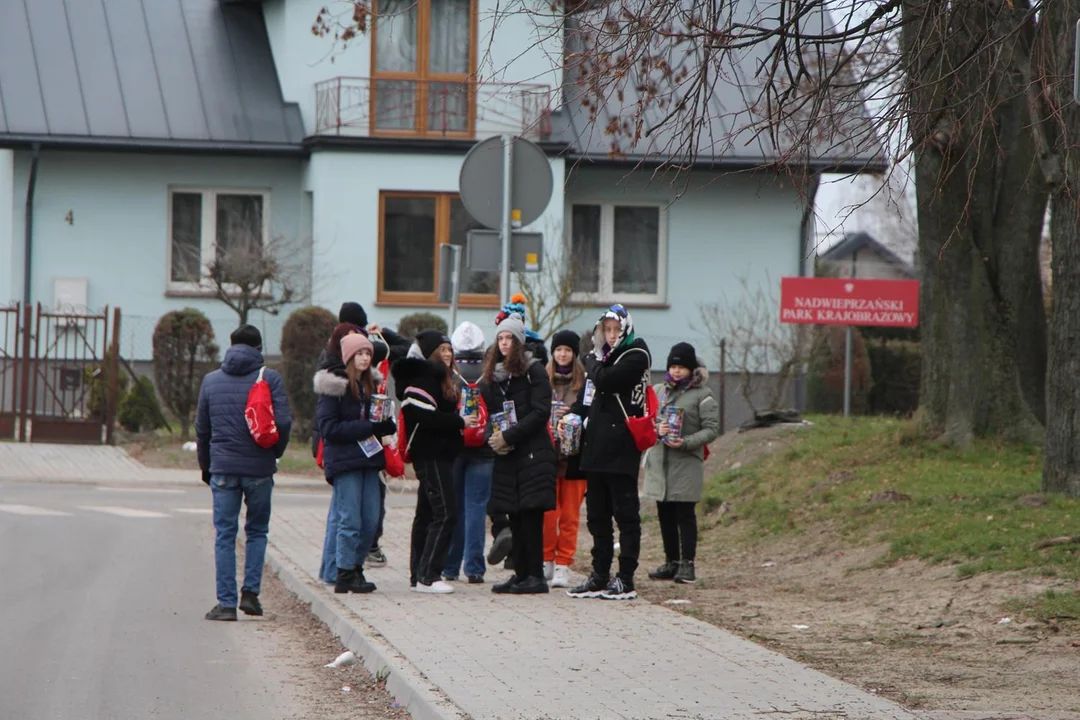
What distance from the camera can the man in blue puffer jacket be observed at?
9328 millimetres

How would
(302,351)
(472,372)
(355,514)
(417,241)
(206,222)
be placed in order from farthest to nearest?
(206,222) < (417,241) < (302,351) < (472,372) < (355,514)

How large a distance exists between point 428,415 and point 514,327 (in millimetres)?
850

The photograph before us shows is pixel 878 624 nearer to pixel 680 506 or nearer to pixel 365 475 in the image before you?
pixel 680 506

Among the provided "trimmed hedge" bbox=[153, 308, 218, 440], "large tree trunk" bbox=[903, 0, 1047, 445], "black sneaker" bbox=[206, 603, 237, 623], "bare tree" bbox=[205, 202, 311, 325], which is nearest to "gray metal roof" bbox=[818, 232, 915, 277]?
"bare tree" bbox=[205, 202, 311, 325]

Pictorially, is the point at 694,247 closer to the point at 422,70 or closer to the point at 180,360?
the point at 422,70

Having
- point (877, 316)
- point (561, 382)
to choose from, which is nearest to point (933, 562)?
point (561, 382)

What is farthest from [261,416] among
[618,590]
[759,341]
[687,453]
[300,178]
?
[300,178]

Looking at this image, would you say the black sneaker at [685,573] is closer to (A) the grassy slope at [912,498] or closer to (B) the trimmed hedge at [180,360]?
(A) the grassy slope at [912,498]

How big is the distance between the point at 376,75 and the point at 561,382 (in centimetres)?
1650

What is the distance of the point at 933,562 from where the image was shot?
10211 millimetres

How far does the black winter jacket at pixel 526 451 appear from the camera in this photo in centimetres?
987

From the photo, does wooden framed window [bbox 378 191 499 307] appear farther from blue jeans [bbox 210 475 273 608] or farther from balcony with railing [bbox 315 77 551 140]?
blue jeans [bbox 210 475 273 608]

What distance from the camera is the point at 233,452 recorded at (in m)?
9.33

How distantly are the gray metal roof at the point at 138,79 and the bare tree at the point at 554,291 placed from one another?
17.0 ft
